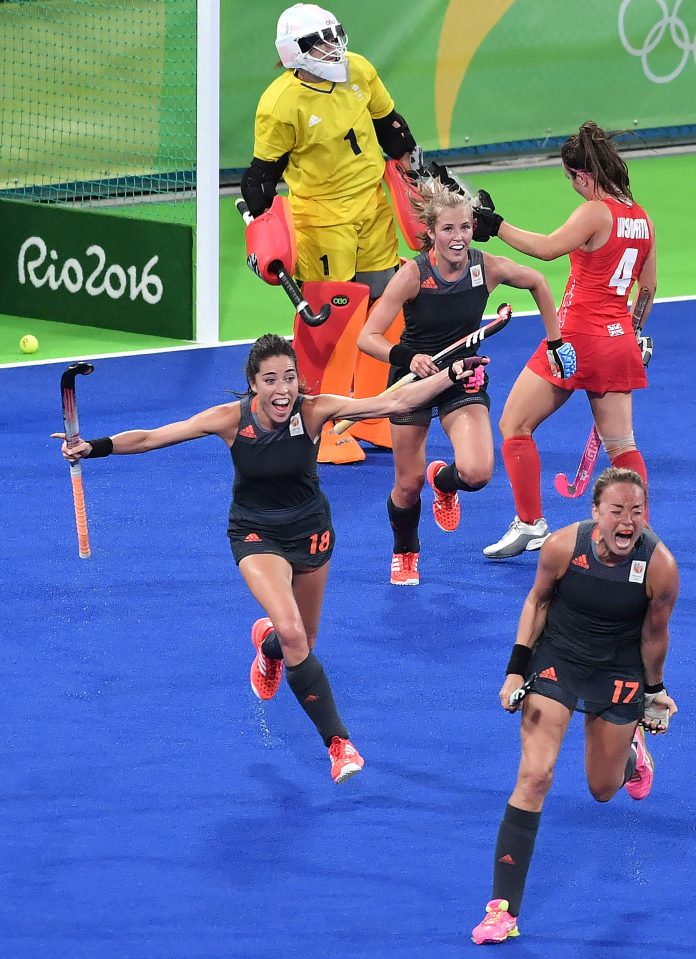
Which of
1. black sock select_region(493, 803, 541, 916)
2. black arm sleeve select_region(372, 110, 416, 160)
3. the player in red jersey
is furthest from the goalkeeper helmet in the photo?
black sock select_region(493, 803, 541, 916)

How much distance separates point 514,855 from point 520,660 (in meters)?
0.71

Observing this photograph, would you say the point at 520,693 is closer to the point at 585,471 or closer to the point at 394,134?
the point at 585,471

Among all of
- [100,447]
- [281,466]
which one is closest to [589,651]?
[281,466]

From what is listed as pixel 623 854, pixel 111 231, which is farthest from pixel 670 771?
pixel 111 231

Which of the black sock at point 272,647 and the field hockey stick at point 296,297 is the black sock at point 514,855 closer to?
the black sock at point 272,647

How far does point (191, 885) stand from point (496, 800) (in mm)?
1396

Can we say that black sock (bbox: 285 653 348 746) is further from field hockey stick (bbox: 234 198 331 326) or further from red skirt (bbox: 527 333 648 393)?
field hockey stick (bbox: 234 198 331 326)

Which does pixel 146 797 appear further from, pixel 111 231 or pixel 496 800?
pixel 111 231

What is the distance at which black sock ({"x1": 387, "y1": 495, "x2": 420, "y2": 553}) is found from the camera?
31.5 ft

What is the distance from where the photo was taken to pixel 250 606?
9430 mm

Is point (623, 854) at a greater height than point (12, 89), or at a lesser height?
lesser

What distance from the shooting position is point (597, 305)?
961 centimetres

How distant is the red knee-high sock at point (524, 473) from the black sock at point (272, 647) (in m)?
2.24

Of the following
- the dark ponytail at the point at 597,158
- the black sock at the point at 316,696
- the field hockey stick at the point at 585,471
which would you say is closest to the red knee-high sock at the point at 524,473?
the field hockey stick at the point at 585,471
